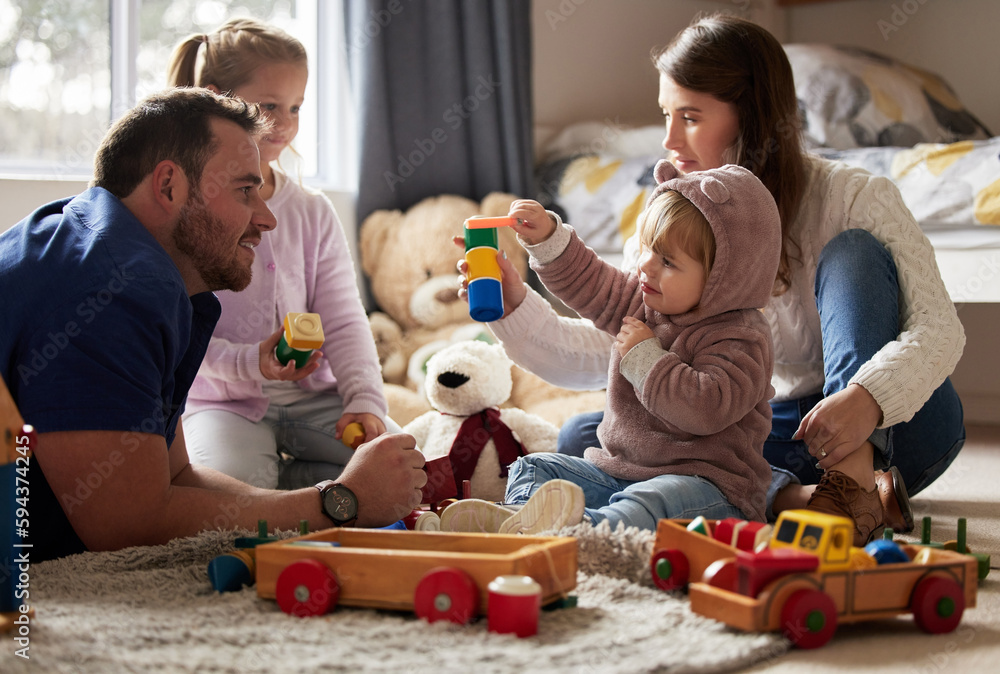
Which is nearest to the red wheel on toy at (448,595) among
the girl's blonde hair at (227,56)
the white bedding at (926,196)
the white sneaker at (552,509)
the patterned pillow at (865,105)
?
the white sneaker at (552,509)

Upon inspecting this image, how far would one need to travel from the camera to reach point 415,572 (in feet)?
2.66

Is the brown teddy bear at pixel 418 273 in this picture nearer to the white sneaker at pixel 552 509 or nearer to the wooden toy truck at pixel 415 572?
the white sneaker at pixel 552 509

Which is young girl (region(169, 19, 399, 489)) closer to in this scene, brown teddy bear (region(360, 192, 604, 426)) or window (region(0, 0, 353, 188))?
window (region(0, 0, 353, 188))

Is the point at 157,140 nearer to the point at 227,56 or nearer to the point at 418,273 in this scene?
the point at 227,56

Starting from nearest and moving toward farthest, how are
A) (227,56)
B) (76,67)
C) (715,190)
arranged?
(715,190) < (227,56) < (76,67)

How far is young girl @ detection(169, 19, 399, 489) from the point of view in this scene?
1.50 metres

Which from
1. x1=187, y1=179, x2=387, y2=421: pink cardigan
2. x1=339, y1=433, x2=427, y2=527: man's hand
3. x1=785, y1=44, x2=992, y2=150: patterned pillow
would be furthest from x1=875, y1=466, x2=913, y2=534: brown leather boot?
x1=785, y1=44, x2=992, y2=150: patterned pillow

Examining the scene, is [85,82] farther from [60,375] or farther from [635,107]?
[635,107]

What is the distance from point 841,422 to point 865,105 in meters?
1.70

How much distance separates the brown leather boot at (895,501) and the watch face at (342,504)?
73cm

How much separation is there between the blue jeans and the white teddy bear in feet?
1.18

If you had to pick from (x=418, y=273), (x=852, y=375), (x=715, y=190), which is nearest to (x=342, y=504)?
(x=715, y=190)

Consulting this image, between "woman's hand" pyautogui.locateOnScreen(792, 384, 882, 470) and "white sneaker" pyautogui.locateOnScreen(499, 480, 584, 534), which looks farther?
"woman's hand" pyautogui.locateOnScreen(792, 384, 882, 470)

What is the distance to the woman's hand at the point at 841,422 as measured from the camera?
117 cm
